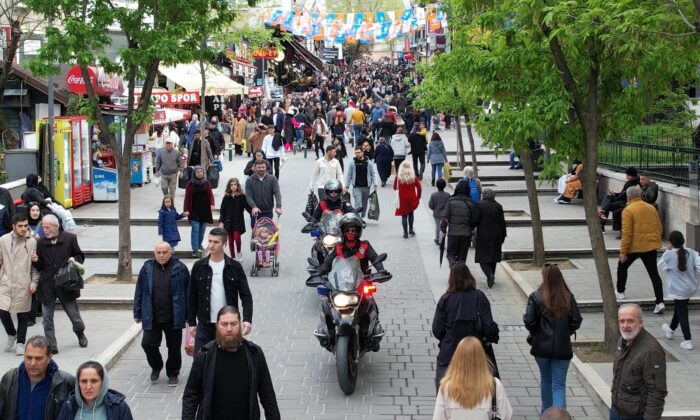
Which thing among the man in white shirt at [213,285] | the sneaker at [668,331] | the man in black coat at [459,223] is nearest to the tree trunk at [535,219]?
the man in black coat at [459,223]

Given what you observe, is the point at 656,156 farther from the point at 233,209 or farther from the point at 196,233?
the point at 196,233

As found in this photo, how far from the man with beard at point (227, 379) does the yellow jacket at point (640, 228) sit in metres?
7.77

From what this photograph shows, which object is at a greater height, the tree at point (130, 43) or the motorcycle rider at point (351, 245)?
the tree at point (130, 43)

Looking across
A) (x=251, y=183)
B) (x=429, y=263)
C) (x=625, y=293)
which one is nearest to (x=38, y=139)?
(x=251, y=183)

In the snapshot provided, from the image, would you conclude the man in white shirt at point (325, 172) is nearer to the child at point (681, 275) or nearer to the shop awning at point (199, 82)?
the child at point (681, 275)

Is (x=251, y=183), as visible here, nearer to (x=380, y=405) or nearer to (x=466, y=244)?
(x=466, y=244)

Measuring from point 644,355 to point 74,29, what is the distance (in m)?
10.2

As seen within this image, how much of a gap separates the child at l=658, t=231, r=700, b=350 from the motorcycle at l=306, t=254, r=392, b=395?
335 cm

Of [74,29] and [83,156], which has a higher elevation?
[74,29]

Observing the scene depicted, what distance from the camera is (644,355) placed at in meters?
7.50

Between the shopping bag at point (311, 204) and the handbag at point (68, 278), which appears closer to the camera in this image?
the handbag at point (68, 278)

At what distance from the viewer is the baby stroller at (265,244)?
54.5 ft

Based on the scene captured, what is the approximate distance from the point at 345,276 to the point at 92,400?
15.3 feet

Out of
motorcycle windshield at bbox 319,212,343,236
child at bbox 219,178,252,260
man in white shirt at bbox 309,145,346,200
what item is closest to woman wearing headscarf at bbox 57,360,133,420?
motorcycle windshield at bbox 319,212,343,236
